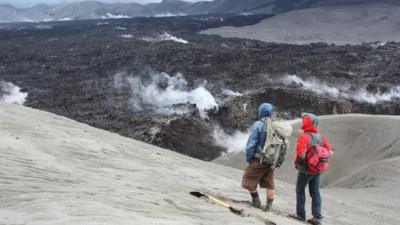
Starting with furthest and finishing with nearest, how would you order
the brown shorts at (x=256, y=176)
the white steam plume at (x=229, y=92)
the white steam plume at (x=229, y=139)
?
the white steam plume at (x=229, y=92), the white steam plume at (x=229, y=139), the brown shorts at (x=256, y=176)

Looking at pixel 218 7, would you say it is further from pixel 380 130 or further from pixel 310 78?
pixel 380 130

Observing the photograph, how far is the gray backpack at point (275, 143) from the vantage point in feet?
21.6

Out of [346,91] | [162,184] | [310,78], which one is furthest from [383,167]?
[310,78]

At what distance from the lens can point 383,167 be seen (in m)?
13.5

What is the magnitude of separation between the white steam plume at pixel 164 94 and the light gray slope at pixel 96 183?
1307 cm

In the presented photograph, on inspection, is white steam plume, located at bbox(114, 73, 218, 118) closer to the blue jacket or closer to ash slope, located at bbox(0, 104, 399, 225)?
ash slope, located at bbox(0, 104, 399, 225)

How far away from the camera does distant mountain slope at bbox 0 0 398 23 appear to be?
111875 mm

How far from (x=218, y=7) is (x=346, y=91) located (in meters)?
112

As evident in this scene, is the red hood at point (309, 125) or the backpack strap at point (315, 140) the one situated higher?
the red hood at point (309, 125)

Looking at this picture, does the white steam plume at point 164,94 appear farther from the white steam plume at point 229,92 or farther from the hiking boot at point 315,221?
the hiking boot at point 315,221

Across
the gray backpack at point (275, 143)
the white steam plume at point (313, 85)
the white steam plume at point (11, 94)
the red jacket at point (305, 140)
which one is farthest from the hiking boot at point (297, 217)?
the white steam plume at point (11, 94)

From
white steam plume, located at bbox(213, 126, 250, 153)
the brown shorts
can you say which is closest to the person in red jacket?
the brown shorts

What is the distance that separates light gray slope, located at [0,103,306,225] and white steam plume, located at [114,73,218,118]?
1307 cm

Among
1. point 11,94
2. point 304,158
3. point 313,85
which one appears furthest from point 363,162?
point 11,94
